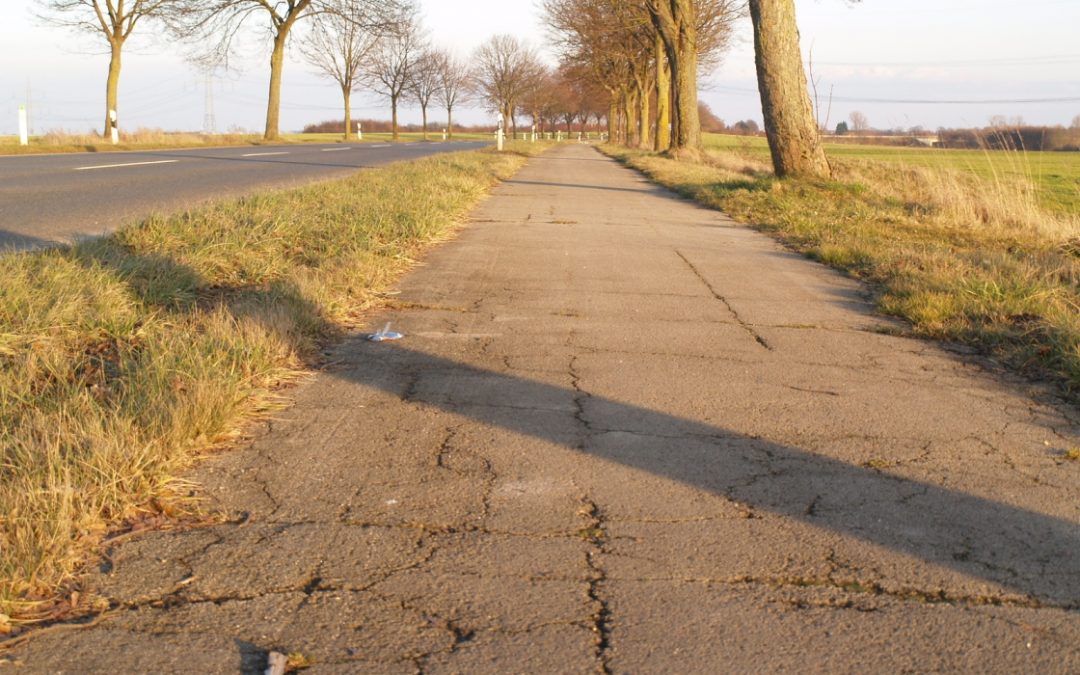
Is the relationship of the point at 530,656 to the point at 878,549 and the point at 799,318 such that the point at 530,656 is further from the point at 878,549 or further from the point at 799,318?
the point at 799,318

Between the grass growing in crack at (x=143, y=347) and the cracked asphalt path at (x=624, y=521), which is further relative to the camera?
the grass growing in crack at (x=143, y=347)

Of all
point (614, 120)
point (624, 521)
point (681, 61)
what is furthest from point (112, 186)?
point (614, 120)

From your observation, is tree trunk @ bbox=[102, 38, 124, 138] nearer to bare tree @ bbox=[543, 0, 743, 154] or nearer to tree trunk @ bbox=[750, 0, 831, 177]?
bare tree @ bbox=[543, 0, 743, 154]

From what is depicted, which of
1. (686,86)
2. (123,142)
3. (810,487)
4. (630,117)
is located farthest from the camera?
(630,117)

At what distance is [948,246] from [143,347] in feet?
26.7

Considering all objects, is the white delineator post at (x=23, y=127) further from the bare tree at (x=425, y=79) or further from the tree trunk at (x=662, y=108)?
the bare tree at (x=425, y=79)

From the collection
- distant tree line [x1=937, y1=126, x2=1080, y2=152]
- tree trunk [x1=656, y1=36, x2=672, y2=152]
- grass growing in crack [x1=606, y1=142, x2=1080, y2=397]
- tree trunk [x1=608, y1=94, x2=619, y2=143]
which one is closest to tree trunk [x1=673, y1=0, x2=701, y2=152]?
tree trunk [x1=656, y1=36, x2=672, y2=152]

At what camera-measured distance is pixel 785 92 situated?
1647 centimetres

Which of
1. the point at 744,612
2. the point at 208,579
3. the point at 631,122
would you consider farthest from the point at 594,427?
the point at 631,122

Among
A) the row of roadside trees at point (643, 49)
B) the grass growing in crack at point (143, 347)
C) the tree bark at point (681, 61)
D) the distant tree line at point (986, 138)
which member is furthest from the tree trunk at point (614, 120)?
the grass growing in crack at point (143, 347)

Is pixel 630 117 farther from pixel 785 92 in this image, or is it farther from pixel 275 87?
pixel 785 92

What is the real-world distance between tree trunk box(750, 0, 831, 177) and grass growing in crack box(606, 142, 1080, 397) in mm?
533

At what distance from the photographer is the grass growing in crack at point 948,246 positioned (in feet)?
19.9

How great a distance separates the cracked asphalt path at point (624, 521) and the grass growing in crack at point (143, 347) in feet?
0.63
